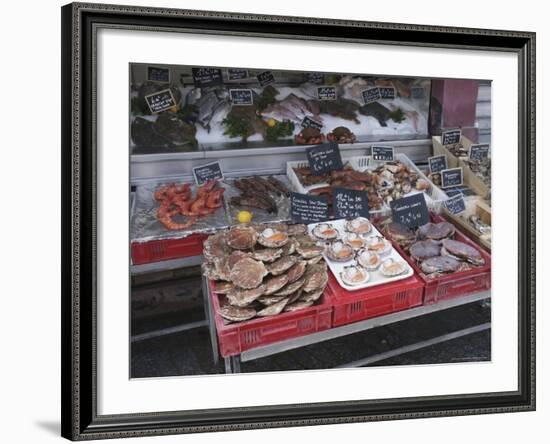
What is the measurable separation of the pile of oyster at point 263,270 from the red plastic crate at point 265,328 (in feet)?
0.06

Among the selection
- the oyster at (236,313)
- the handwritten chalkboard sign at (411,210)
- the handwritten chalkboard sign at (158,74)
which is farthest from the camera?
the handwritten chalkboard sign at (411,210)

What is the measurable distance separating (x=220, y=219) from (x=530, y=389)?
1.25 metres

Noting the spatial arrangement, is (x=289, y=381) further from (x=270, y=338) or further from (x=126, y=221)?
(x=126, y=221)

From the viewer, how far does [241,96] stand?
2.13 meters

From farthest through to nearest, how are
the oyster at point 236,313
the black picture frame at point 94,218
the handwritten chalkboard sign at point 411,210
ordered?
the handwritten chalkboard sign at point 411,210
the oyster at point 236,313
the black picture frame at point 94,218

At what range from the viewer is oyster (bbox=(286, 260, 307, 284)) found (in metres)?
2.17

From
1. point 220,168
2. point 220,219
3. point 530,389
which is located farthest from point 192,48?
point 530,389

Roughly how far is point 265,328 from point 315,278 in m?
0.24

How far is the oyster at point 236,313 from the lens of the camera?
6.95 ft

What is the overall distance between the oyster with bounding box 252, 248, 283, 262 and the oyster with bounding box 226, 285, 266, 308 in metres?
0.11

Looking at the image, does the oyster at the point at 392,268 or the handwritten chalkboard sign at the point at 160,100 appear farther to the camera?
the oyster at the point at 392,268

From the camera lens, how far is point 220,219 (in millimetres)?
2172

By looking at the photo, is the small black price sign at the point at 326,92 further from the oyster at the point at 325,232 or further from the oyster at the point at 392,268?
the oyster at the point at 392,268

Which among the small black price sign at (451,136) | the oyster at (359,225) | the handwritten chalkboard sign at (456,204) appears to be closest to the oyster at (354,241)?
the oyster at (359,225)
